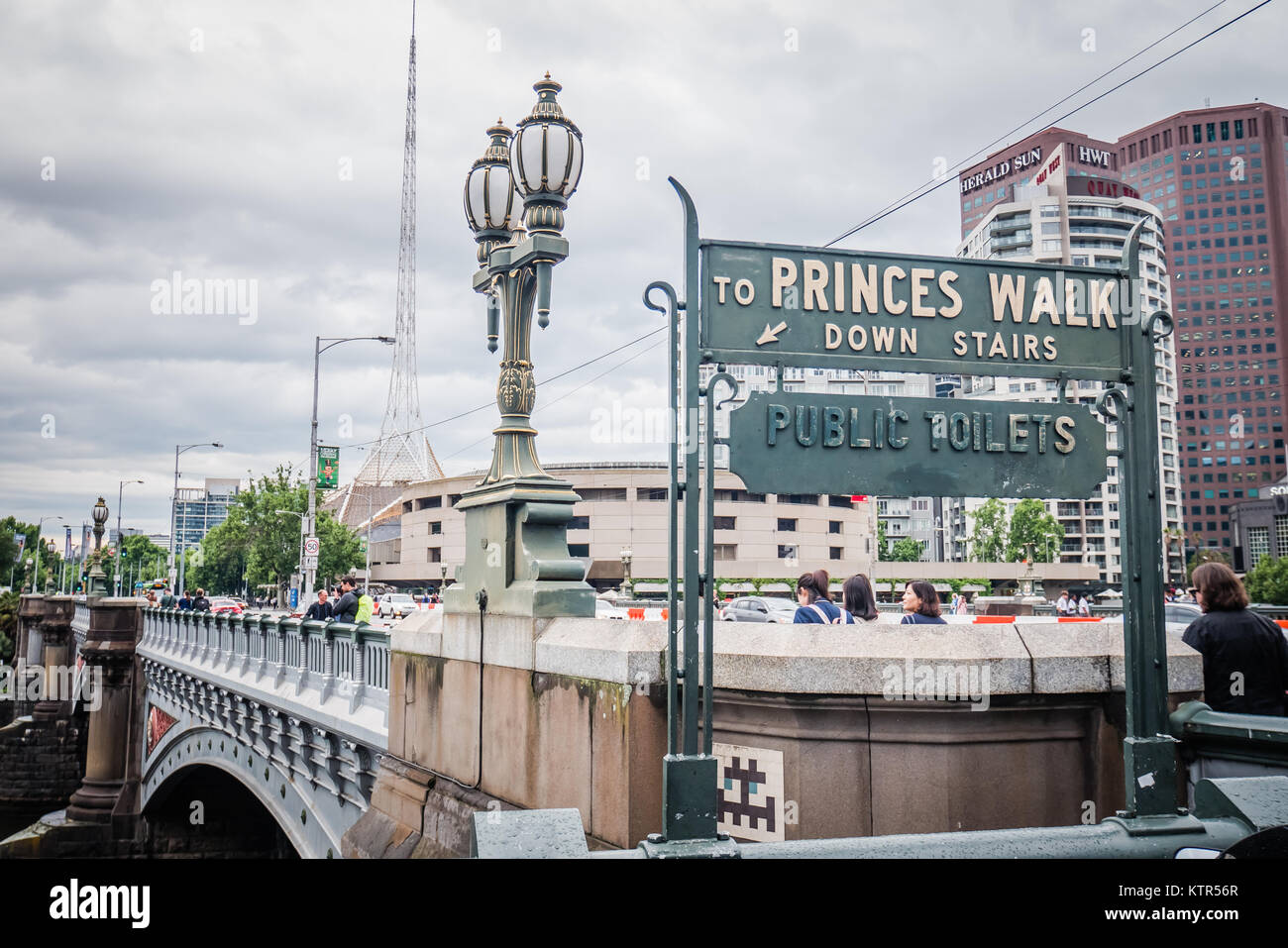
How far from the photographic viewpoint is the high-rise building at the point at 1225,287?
131 metres

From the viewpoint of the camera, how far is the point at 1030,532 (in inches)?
3661

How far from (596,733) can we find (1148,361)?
9.42 feet

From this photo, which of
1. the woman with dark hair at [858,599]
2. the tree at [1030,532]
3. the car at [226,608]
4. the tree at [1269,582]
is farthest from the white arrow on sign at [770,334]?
the tree at [1030,532]

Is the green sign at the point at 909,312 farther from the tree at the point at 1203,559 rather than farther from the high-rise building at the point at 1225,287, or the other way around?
the high-rise building at the point at 1225,287

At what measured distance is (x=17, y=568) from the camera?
355 ft

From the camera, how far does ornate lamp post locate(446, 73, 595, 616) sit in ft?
19.0

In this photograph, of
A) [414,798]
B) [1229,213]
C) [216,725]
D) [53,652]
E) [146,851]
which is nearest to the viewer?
[414,798]

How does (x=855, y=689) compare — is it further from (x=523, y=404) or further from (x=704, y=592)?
(x=523, y=404)

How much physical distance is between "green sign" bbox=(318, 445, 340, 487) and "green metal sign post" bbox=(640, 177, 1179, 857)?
2940 centimetres

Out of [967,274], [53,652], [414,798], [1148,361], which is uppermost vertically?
[967,274]

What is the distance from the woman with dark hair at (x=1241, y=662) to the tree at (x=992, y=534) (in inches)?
3605

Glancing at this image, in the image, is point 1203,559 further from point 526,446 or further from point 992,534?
point 526,446

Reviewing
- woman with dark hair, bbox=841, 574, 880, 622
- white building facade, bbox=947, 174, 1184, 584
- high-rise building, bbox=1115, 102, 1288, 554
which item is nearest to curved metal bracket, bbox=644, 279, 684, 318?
woman with dark hair, bbox=841, 574, 880, 622

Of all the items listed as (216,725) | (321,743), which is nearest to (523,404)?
(321,743)
